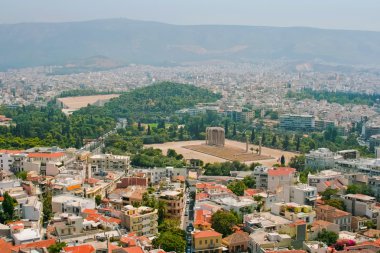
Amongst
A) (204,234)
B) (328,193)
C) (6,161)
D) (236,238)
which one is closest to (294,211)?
(236,238)

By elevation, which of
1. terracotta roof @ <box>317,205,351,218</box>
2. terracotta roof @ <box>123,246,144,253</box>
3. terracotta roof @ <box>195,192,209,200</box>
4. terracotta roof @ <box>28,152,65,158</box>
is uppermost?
terracotta roof @ <box>123,246,144,253</box>

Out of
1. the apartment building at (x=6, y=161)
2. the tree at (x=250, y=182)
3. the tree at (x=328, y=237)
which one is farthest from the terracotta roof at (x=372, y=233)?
the apartment building at (x=6, y=161)

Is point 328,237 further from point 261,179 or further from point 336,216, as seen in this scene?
point 261,179

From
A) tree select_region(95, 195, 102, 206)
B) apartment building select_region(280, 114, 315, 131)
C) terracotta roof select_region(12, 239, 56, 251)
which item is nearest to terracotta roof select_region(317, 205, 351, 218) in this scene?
tree select_region(95, 195, 102, 206)

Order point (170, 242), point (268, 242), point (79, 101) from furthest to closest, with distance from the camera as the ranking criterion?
point (79, 101)
point (268, 242)
point (170, 242)

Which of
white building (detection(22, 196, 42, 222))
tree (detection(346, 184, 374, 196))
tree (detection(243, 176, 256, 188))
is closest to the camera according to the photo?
white building (detection(22, 196, 42, 222))

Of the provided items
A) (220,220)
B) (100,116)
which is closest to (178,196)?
(220,220)

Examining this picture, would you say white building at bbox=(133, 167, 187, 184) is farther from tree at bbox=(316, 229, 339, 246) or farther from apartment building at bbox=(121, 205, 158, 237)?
tree at bbox=(316, 229, 339, 246)
